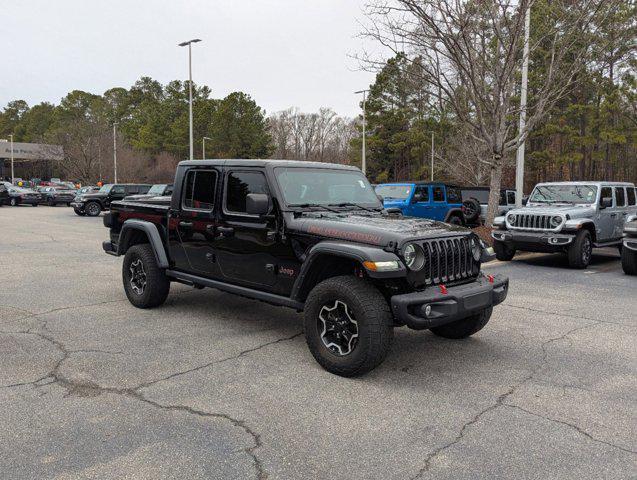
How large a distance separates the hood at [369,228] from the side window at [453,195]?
12.1 m

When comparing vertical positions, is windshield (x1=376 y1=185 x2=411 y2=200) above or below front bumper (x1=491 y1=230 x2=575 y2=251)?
above

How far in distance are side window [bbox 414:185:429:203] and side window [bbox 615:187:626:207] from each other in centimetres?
516

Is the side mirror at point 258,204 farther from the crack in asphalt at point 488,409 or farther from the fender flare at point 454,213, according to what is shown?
the fender flare at point 454,213

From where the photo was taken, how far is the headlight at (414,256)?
4.41 m

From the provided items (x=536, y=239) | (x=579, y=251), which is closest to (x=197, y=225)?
(x=536, y=239)

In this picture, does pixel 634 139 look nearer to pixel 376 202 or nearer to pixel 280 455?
pixel 376 202

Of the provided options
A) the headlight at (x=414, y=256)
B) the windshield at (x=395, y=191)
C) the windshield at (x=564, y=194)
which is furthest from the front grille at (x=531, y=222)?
the headlight at (x=414, y=256)

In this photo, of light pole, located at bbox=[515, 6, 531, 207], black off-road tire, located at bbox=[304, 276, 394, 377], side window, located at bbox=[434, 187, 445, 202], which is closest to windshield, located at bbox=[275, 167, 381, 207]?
black off-road tire, located at bbox=[304, 276, 394, 377]

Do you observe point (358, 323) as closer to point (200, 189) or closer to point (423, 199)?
point (200, 189)

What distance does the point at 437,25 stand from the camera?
14.6 metres

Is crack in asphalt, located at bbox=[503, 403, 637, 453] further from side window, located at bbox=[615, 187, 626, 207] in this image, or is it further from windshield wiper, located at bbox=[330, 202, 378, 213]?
side window, located at bbox=[615, 187, 626, 207]

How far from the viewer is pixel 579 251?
10773 mm

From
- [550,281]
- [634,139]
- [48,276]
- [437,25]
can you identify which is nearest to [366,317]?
[550,281]

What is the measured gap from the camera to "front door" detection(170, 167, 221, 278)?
5.93 metres
